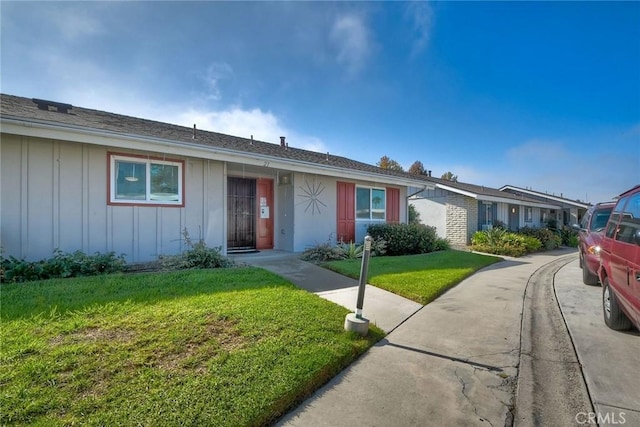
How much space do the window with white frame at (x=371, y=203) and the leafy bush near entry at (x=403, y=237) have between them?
0.80 m

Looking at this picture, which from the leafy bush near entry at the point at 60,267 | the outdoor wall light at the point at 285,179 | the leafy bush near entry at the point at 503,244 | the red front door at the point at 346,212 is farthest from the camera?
the leafy bush near entry at the point at 503,244

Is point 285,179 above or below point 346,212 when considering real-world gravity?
above

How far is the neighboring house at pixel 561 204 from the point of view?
26.2 m

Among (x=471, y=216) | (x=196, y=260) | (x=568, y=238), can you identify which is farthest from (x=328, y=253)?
(x=568, y=238)

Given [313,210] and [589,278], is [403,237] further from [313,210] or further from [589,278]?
[589,278]

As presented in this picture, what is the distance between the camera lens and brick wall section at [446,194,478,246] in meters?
16.8

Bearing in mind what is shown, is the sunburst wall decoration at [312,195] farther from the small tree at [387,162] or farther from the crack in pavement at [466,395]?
the small tree at [387,162]

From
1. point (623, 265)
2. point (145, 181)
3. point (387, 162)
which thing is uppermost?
point (387, 162)

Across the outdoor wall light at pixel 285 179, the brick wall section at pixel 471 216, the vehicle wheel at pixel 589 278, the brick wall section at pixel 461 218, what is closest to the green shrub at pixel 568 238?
the brick wall section at pixel 471 216

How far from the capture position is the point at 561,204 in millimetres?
26578

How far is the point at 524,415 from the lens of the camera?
7.71 ft

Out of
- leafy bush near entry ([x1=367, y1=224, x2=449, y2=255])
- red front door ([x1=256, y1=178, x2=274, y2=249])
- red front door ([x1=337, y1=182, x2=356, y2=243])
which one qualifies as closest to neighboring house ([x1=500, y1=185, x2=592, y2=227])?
leafy bush near entry ([x1=367, y1=224, x2=449, y2=255])

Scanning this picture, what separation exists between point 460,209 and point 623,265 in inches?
562

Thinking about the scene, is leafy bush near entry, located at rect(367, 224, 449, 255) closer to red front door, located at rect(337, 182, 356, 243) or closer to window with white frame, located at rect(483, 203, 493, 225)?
red front door, located at rect(337, 182, 356, 243)
